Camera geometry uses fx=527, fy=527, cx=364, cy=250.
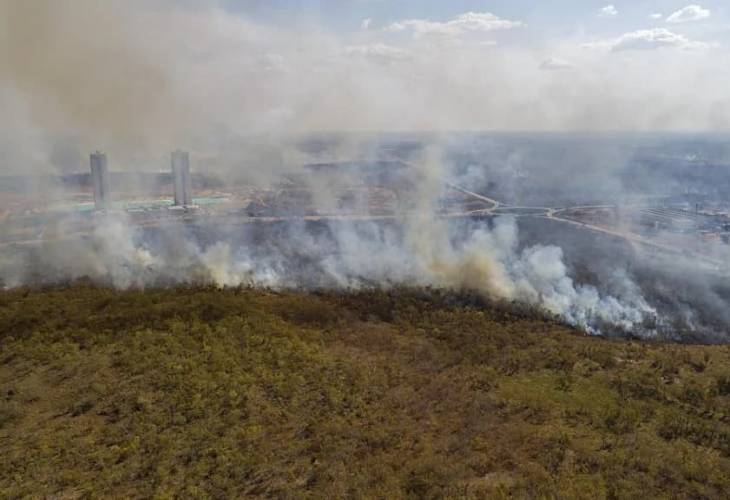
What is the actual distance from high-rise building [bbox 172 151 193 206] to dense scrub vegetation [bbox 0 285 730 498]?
46.9 meters

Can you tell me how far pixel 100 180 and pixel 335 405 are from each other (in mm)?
61633

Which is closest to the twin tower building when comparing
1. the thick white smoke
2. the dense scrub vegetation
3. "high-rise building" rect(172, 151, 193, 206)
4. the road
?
"high-rise building" rect(172, 151, 193, 206)

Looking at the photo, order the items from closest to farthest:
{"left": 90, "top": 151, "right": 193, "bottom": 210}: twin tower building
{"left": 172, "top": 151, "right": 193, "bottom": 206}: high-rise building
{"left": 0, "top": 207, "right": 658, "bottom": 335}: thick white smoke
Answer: {"left": 0, "top": 207, "right": 658, "bottom": 335}: thick white smoke
{"left": 90, "top": 151, "right": 193, "bottom": 210}: twin tower building
{"left": 172, "top": 151, "right": 193, "bottom": 206}: high-rise building

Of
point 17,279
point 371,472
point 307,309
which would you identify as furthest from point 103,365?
point 17,279

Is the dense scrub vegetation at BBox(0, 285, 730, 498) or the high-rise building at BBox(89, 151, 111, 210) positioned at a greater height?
the high-rise building at BBox(89, 151, 111, 210)

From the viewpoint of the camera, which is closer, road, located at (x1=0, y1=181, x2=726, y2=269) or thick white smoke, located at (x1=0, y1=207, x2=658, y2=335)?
thick white smoke, located at (x1=0, y1=207, x2=658, y2=335)

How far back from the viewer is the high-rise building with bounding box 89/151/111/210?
65.2 metres

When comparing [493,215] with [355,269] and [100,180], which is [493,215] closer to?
[355,269]

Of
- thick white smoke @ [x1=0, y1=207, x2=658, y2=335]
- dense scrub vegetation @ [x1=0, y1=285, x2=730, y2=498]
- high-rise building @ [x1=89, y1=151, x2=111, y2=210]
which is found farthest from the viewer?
high-rise building @ [x1=89, y1=151, x2=111, y2=210]

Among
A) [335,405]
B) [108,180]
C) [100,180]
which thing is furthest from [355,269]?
[108,180]

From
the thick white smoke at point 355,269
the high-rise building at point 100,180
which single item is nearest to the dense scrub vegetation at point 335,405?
the thick white smoke at point 355,269

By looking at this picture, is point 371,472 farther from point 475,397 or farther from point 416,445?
point 475,397

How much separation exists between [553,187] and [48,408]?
95650 mm

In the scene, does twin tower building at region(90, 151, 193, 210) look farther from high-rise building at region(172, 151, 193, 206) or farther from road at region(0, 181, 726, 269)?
road at region(0, 181, 726, 269)
